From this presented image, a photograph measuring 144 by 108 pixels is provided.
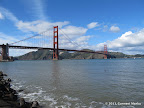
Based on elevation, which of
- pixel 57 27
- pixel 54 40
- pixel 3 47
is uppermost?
pixel 57 27

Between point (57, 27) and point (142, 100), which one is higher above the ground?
point (57, 27)

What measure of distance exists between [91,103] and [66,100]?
4.56ft

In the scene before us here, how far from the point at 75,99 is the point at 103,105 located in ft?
5.19

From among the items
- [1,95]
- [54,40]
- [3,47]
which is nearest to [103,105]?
[1,95]

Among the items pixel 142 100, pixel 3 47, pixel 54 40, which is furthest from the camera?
pixel 54 40

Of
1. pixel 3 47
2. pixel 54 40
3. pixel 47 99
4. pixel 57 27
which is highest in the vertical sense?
pixel 57 27

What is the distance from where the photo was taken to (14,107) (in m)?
5.15

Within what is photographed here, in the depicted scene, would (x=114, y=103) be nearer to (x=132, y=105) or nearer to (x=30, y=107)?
(x=132, y=105)

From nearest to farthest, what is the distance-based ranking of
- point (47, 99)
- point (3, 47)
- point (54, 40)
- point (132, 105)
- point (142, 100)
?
point (132, 105) < point (142, 100) < point (47, 99) < point (3, 47) < point (54, 40)

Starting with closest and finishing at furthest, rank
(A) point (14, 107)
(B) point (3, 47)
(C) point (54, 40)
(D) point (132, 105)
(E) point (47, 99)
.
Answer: (A) point (14, 107) < (D) point (132, 105) < (E) point (47, 99) < (B) point (3, 47) < (C) point (54, 40)

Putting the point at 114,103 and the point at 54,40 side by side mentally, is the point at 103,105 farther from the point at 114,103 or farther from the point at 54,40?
the point at 54,40

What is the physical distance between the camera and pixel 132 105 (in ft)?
19.1

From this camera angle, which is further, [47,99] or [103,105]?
[47,99]

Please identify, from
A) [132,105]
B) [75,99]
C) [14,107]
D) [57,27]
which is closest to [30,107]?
[14,107]
